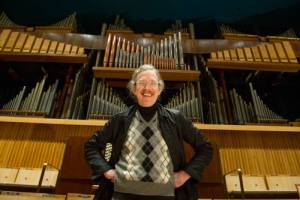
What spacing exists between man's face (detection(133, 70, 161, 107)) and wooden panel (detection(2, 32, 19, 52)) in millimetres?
2886

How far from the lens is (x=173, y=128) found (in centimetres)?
161

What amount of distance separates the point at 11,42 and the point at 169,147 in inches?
131

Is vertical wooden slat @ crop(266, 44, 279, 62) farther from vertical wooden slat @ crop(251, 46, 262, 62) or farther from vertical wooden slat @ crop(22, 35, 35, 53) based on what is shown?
vertical wooden slat @ crop(22, 35, 35, 53)

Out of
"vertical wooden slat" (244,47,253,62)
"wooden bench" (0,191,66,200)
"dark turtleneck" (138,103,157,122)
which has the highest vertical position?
"vertical wooden slat" (244,47,253,62)

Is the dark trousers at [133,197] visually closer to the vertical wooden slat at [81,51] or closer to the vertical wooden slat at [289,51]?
the vertical wooden slat at [81,51]

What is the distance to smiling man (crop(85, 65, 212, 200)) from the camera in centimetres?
141

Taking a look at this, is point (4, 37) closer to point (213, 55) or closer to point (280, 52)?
point (213, 55)

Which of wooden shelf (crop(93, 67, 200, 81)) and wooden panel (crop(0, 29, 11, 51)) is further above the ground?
wooden panel (crop(0, 29, 11, 51))

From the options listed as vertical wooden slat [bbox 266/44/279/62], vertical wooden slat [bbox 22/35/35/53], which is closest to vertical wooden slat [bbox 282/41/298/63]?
vertical wooden slat [bbox 266/44/279/62]

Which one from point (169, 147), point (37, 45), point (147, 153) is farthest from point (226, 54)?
point (147, 153)

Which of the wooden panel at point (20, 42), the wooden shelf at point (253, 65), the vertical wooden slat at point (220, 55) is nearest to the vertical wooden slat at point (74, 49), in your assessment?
the wooden panel at point (20, 42)

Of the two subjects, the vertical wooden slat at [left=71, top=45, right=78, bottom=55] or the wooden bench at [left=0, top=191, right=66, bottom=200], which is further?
the vertical wooden slat at [left=71, top=45, right=78, bottom=55]

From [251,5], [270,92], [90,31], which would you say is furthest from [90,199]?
[251,5]

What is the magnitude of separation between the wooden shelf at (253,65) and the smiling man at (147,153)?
2.36m
